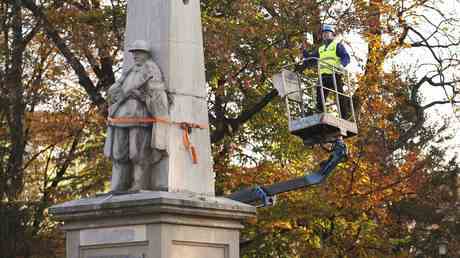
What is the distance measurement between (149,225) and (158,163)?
30.1 inches

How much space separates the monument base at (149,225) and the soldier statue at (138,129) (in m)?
0.34

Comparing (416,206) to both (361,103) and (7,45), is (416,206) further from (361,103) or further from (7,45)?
(7,45)

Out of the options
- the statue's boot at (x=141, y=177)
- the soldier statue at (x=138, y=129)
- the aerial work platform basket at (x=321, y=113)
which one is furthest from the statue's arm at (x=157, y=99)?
the aerial work platform basket at (x=321, y=113)

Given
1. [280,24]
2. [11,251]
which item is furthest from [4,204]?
[280,24]

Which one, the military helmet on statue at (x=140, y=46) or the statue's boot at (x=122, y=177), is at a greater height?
the military helmet on statue at (x=140, y=46)

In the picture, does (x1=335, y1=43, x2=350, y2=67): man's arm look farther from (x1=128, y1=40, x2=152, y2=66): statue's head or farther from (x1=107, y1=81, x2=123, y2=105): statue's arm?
(x1=107, y1=81, x2=123, y2=105): statue's arm

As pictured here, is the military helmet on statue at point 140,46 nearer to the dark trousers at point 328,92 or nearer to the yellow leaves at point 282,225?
the dark trousers at point 328,92

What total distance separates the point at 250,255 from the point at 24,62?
706 centimetres

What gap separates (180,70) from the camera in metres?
12.6

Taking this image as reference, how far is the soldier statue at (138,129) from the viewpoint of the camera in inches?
478

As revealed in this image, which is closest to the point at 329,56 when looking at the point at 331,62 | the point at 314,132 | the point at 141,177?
the point at 331,62

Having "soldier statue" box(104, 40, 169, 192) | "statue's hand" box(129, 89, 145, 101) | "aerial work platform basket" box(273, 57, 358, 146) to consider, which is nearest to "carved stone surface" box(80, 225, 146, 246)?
"soldier statue" box(104, 40, 169, 192)

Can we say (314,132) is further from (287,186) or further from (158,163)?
(158,163)

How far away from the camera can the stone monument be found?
11781 mm
